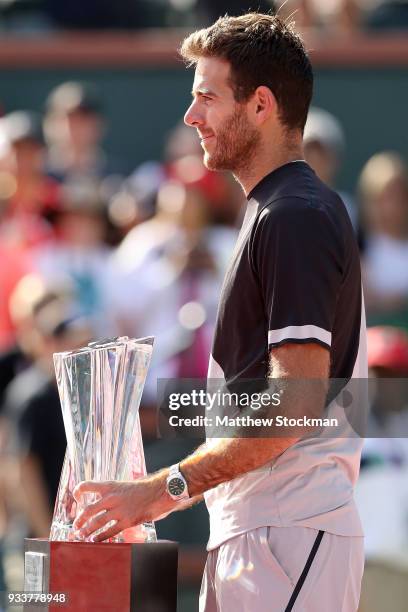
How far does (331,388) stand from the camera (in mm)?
2998

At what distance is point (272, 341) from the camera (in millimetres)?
2826

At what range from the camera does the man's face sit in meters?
3.08

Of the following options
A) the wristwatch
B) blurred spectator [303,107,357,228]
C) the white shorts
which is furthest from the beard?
blurred spectator [303,107,357,228]

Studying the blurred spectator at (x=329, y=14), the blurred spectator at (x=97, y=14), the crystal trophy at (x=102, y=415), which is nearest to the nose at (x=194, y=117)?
the crystal trophy at (x=102, y=415)

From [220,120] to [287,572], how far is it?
107 cm

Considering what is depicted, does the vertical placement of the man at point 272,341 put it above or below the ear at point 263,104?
below

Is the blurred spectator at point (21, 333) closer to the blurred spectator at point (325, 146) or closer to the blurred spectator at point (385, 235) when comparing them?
the blurred spectator at point (325, 146)

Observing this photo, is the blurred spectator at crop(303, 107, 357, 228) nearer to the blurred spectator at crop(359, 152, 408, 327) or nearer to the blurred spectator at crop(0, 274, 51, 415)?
the blurred spectator at crop(359, 152, 408, 327)

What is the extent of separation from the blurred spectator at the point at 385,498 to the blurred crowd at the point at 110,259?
37 cm

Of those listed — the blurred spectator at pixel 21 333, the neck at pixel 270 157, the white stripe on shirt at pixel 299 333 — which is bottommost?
the white stripe on shirt at pixel 299 333

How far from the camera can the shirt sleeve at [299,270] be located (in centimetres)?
279

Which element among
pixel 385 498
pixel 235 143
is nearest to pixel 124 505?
pixel 235 143

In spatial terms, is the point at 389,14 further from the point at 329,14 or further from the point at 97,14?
the point at 97,14

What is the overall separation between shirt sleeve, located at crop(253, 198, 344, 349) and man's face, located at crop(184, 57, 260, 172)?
0.92 ft
